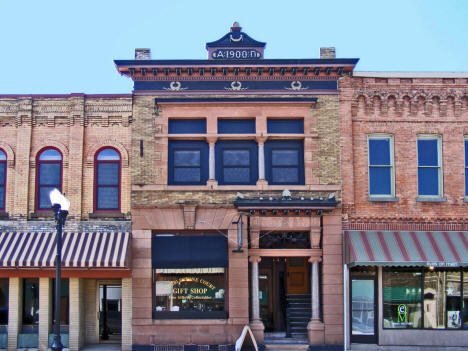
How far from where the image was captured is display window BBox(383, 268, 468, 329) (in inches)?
800

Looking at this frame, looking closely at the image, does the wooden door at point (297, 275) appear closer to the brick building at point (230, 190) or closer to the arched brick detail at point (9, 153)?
the brick building at point (230, 190)

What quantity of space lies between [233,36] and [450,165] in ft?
27.7

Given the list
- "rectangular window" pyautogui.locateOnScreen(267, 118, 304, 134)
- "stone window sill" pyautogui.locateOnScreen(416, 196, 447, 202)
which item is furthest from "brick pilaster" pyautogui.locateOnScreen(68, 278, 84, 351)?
"stone window sill" pyautogui.locateOnScreen(416, 196, 447, 202)

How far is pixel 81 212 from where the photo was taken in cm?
2034

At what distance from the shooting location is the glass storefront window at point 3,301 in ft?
66.3

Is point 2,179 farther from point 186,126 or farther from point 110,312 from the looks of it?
point 186,126

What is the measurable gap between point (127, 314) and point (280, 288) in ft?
18.3

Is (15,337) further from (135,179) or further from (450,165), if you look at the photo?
(450,165)

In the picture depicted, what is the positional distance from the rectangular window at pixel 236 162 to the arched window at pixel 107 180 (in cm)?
333

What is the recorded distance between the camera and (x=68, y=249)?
19.4 metres

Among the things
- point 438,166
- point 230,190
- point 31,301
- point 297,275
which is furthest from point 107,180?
point 438,166

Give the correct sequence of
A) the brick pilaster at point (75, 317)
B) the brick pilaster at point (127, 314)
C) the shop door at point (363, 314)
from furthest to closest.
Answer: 1. the shop door at point (363, 314)
2. the brick pilaster at point (127, 314)
3. the brick pilaster at point (75, 317)

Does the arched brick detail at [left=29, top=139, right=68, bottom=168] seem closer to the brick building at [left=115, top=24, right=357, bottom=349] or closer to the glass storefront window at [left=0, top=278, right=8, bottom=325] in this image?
the brick building at [left=115, top=24, right=357, bottom=349]

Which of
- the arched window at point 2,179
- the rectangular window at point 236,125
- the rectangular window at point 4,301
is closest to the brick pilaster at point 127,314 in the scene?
the rectangular window at point 4,301
